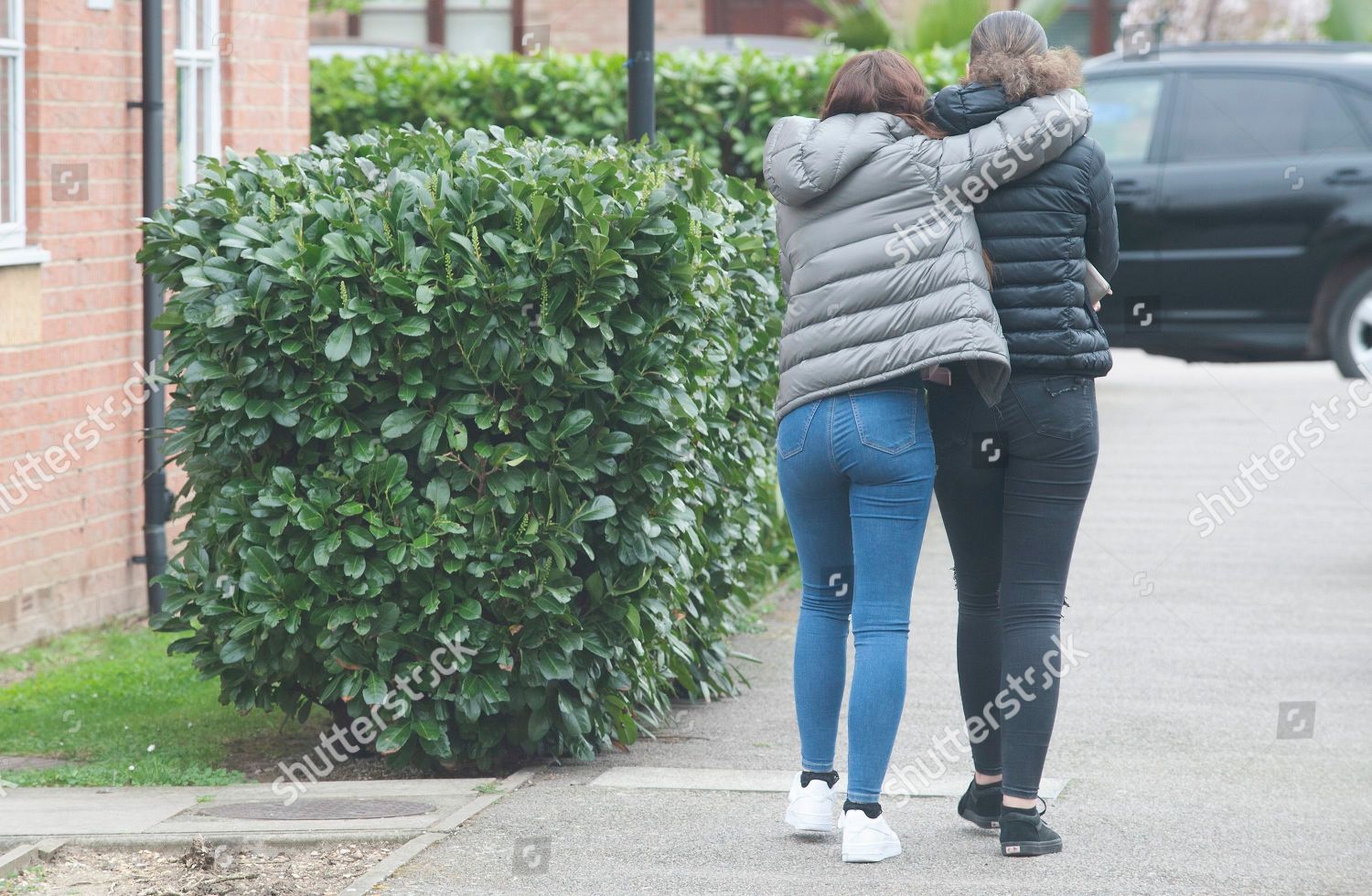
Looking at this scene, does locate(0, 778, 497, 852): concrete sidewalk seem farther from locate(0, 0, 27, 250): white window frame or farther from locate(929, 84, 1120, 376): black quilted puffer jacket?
locate(0, 0, 27, 250): white window frame

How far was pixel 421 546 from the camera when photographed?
193 inches

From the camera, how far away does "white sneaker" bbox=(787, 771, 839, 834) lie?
4.46 meters

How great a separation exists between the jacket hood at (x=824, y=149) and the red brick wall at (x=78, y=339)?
3.96 metres

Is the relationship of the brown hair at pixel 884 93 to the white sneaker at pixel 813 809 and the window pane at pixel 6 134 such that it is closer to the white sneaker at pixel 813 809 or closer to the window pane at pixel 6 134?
the white sneaker at pixel 813 809

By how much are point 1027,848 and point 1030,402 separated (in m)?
1.09

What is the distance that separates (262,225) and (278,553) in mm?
920

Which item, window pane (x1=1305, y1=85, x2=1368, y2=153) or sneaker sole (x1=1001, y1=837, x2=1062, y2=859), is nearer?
sneaker sole (x1=1001, y1=837, x2=1062, y2=859)

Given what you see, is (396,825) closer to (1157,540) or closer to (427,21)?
(1157,540)

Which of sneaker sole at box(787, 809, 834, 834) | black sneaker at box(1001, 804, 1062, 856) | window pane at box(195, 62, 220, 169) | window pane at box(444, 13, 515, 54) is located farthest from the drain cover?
window pane at box(444, 13, 515, 54)

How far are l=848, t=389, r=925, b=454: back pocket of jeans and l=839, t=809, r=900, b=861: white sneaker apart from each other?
89 cm

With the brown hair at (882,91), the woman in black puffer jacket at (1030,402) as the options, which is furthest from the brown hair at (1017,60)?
the brown hair at (882,91)

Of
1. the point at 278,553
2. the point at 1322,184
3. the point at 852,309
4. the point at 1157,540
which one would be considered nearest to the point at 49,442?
the point at 278,553

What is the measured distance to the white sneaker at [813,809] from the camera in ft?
14.6

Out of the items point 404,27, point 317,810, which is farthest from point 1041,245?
point 404,27
